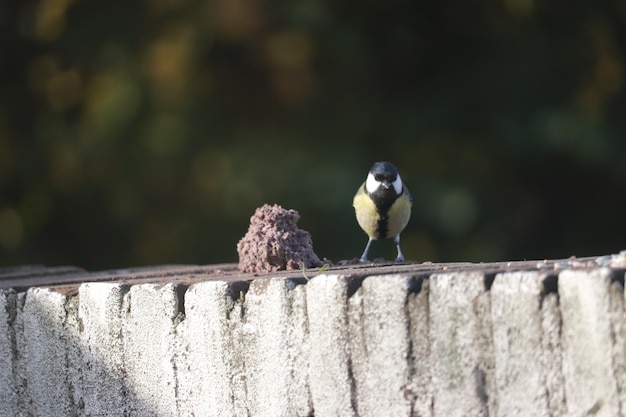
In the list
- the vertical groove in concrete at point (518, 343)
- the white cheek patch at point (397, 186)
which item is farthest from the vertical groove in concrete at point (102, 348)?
the white cheek patch at point (397, 186)

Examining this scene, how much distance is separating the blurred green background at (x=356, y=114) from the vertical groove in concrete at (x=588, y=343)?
600cm

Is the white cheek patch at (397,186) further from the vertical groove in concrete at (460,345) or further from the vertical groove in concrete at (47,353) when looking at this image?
the vertical groove in concrete at (460,345)

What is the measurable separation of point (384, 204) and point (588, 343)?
211 cm

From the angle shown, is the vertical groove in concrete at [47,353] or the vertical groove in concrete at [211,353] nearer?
the vertical groove in concrete at [211,353]

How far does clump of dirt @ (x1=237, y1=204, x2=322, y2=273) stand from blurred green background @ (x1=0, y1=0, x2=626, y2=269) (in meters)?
4.93

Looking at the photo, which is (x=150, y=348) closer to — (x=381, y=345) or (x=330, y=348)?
(x=330, y=348)

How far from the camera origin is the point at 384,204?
422 centimetres

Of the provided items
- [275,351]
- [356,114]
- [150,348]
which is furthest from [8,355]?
[356,114]

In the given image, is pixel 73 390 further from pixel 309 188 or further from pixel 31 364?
pixel 309 188

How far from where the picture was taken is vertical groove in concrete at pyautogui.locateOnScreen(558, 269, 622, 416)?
2.12 m

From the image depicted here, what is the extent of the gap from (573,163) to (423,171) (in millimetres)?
1279

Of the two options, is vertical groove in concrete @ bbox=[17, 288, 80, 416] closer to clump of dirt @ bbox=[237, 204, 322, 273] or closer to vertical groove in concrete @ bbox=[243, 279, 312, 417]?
clump of dirt @ bbox=[237, 204, 322, 273]

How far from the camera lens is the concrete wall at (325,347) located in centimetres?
219

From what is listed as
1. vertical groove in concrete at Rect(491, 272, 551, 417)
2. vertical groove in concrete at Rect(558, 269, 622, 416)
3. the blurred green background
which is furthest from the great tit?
the blurred green background
